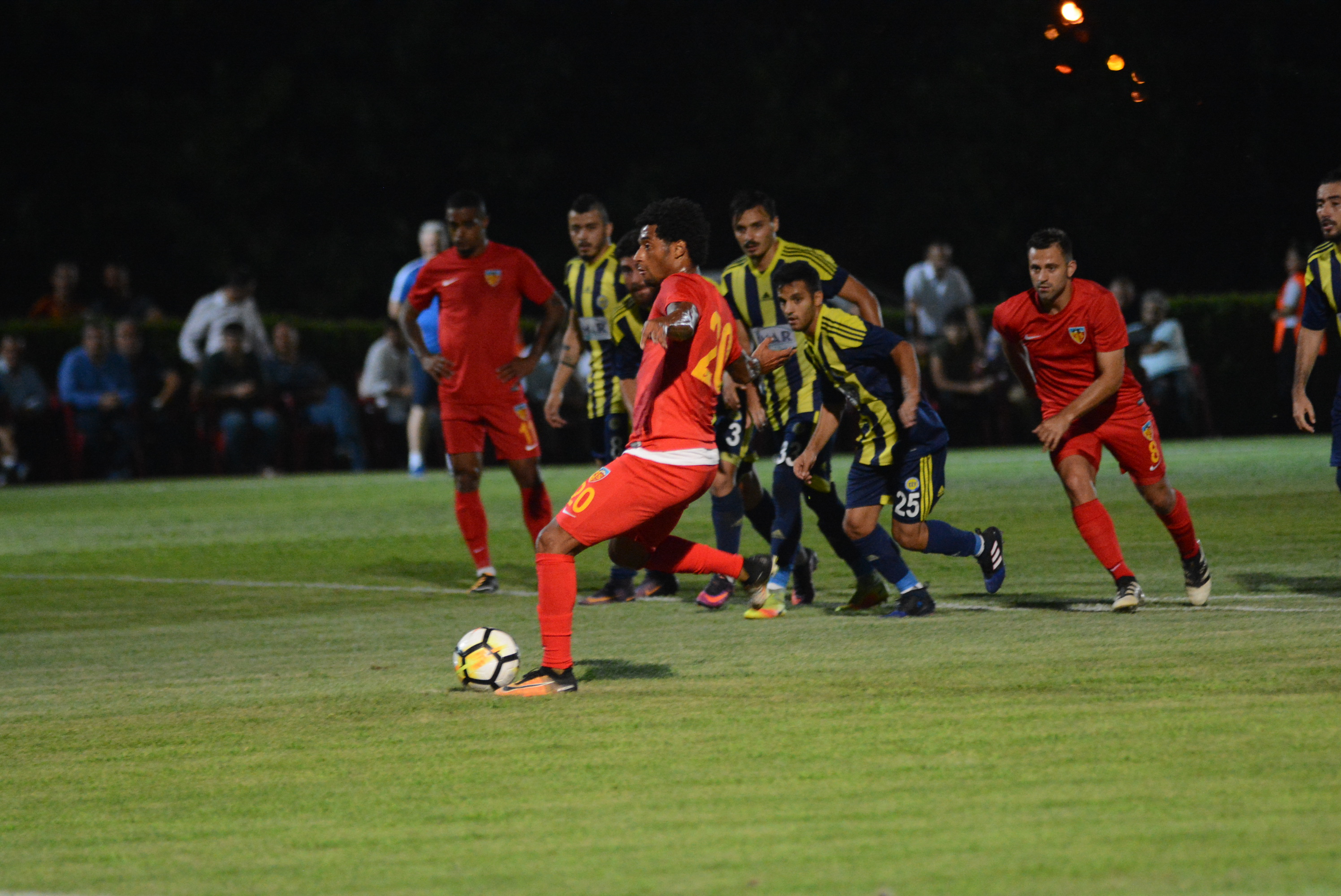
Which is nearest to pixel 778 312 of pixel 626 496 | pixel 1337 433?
pixel 1337 433

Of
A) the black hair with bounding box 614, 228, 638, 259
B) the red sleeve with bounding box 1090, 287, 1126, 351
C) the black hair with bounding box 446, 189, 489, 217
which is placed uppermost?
the black hair with bounding box 446, 189, 489, 217

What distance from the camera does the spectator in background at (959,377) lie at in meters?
22.8

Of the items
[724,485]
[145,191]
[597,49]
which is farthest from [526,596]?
[597,49]

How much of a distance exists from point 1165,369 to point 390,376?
35.6ft

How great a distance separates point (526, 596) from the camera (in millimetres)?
10352

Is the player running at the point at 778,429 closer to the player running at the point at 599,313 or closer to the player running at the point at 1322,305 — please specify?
the player running at the point at 599,313

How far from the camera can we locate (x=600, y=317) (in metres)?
10.6

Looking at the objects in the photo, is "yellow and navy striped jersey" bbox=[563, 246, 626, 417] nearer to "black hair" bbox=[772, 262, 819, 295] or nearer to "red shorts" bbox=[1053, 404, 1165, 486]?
"black hair" bbox=[772, 262, 819, 295]

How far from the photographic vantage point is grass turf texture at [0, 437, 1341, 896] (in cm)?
424

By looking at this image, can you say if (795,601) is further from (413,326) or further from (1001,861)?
(1001,861)

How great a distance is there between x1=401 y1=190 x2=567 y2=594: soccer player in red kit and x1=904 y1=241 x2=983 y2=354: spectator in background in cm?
1256

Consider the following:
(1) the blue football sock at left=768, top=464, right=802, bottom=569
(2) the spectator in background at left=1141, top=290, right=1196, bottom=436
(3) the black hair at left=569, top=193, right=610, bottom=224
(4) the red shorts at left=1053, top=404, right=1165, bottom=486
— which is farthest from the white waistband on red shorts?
(2) the spectator in background at left=1141, top=290, right=1196, bottom=436

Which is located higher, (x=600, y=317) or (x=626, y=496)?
(x=600, y=317)

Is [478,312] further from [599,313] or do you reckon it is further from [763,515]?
[763,515]
